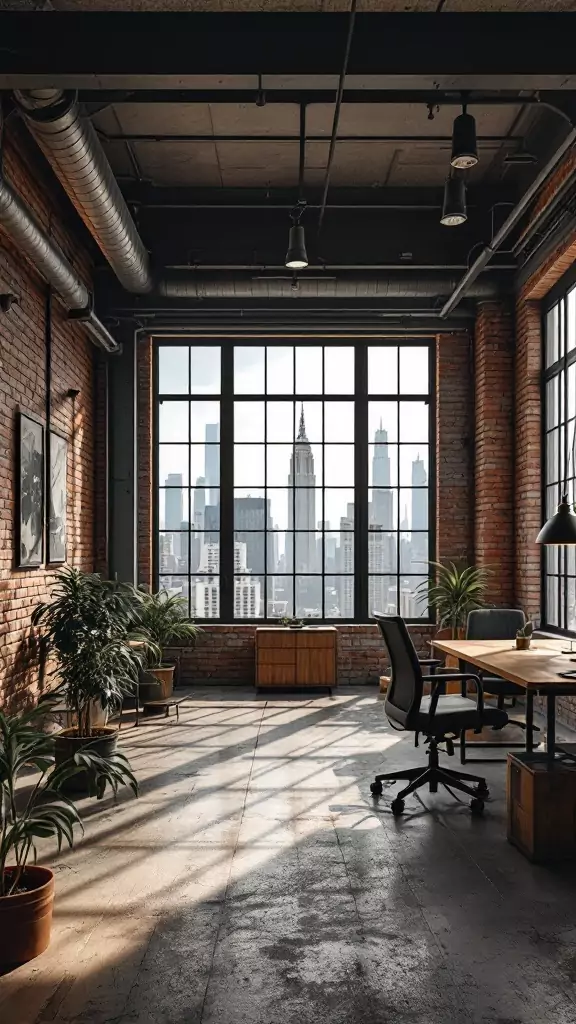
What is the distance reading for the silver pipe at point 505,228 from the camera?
6039 mm

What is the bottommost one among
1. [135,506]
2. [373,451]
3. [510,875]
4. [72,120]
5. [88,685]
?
[510,875]

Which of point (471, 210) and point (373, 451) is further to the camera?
point (373, 451)

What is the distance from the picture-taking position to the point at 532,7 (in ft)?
16.3

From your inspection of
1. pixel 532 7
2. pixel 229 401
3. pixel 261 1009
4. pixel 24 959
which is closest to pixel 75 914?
pixel 24 959

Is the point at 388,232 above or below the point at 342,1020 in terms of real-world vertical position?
above

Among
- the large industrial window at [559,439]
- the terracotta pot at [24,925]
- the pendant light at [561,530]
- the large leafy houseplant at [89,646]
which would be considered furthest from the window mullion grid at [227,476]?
the terracotta pot at [24,925]

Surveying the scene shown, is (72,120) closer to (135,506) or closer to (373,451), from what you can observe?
(135,506)

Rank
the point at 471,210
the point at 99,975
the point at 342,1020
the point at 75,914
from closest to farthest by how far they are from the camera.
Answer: the point at 342,1020 < the point at 99,975 < the point at 75,914 < the point at 471,210

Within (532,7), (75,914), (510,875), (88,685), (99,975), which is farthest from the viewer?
(88,685)

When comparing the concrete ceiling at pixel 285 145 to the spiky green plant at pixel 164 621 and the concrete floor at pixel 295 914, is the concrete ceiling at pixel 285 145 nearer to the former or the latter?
the spiky green plant at pixel 164 621

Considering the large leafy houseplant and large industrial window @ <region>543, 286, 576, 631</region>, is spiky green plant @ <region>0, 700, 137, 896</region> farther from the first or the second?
large industrial window @ <region>543, 286, 576, 631</region>

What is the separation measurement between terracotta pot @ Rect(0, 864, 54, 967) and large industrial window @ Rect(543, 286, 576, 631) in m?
5.59

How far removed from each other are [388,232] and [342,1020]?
755 centimetres

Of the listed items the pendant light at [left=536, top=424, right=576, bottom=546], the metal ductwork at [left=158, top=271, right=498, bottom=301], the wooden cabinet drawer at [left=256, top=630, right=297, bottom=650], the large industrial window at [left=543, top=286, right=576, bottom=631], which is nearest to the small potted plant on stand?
the large industrial window at [left=543, top=286, right=576, bottom=631]
